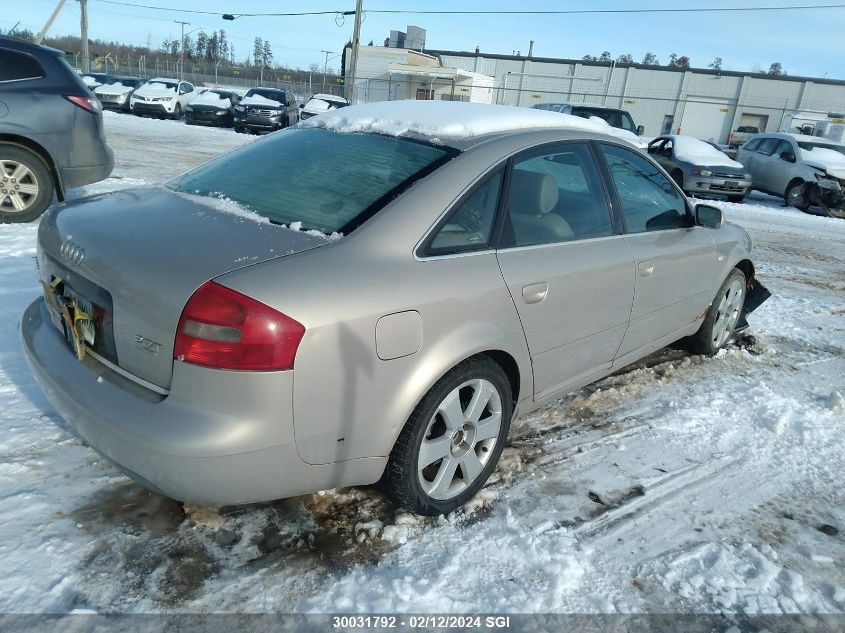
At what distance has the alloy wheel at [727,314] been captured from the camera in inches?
185

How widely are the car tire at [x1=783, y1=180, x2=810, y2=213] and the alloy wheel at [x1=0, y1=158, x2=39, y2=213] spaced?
14.8m

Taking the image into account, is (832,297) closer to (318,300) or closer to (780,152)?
(318,300)

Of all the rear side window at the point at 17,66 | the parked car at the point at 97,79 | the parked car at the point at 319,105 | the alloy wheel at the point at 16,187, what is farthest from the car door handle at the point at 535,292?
the parked car at the point at 97,79

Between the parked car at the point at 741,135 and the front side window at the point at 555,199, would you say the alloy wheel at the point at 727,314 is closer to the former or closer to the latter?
the front side window at the point at 555,199

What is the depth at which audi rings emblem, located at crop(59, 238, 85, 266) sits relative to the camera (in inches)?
93.2

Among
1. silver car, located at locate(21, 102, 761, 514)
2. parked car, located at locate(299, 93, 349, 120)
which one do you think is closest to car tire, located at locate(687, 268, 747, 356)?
silver car, located at locate(21, 102, 761, 514)

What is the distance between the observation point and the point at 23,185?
638 cm

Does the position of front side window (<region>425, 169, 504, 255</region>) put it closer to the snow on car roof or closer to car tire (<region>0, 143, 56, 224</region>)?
the snow on car roof

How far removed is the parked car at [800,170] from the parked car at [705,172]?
110cm

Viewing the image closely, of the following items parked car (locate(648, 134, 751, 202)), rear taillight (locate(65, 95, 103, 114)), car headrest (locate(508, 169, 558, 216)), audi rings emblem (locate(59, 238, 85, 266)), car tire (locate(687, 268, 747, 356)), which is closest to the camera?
audi rings emblem (locate(59, 238, 85, 266))

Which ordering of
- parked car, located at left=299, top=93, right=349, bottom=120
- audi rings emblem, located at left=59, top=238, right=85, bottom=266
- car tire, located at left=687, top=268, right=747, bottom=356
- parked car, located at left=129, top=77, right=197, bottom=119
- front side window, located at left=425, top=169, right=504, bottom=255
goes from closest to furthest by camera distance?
audi rings emblem, located at left=59, top=238, right=85, bottom=266, front side window, located at left=425, top=169, right=504, bottom=255, car tire, located at left=687, top=268, right=747, bottom=356, parked car, located at left=299, top=93, right=349, bottom=120, parked car, located at left=129, top=77, right=197, bottom=119

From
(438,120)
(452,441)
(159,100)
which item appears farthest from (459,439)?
(159,100)

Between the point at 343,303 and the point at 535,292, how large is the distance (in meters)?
1.02

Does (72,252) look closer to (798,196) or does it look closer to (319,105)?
(798,196)
